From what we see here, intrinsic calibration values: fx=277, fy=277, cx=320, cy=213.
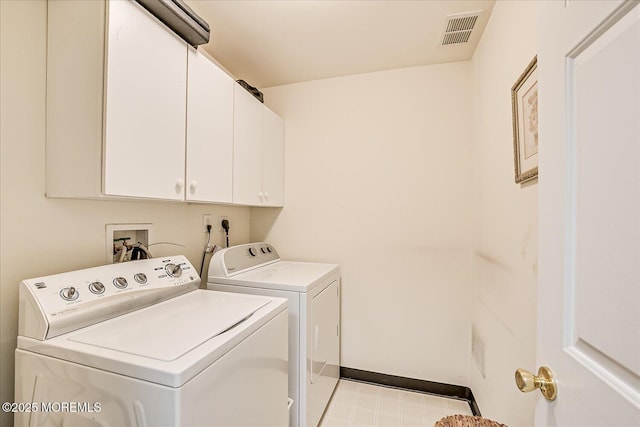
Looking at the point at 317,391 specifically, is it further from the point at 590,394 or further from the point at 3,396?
the point at 590,394

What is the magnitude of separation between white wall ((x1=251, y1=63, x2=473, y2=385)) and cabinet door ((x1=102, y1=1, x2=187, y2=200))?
4.05 ft

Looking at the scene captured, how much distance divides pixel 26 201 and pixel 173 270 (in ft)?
2.02

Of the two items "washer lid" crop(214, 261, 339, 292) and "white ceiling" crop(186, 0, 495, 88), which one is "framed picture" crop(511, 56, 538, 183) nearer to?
"white ceiling" crop(186, 0, 495, 88)

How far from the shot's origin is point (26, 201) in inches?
40.6

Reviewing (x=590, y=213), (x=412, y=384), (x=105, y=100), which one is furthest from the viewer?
(x=412, y=384)

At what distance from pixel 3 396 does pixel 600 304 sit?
5.72 feet

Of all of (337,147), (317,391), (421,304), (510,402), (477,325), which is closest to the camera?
(510,402)

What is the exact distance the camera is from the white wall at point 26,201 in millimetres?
978

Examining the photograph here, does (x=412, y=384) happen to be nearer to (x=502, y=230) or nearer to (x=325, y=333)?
(x=325, y=333)

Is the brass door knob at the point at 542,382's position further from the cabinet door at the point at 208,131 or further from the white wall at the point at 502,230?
the cabinet door at the point at 208,131

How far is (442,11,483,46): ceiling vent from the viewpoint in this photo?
62.9 inches

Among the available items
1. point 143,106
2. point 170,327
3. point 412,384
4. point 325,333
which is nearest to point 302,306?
point 325,333

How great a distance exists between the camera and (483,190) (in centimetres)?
178

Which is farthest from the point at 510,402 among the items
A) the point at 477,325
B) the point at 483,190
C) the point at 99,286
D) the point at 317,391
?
the point at 99,286
